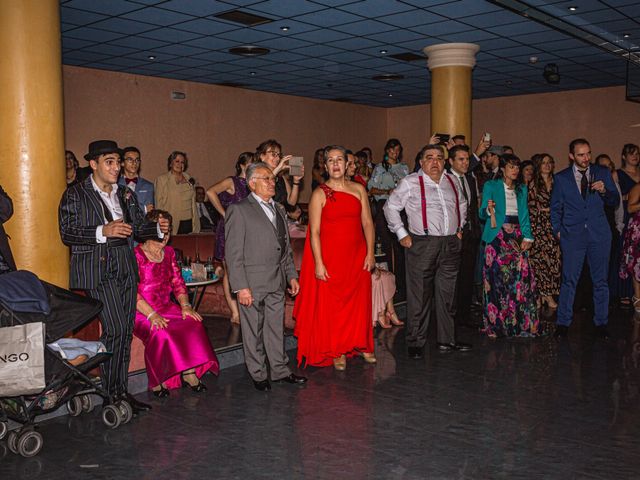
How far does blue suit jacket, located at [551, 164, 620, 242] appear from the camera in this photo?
5.82 meters

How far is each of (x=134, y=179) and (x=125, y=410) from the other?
308cm

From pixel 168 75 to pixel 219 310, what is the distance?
6.35 meters

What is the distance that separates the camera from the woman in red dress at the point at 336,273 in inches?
194

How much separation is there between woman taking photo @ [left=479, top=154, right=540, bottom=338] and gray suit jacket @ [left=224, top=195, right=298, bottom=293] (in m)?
2.20

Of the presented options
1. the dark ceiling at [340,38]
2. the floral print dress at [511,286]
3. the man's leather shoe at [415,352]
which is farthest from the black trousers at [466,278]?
the dark ceiling at [340,38]

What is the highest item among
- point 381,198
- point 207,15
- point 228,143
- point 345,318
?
point 207,15

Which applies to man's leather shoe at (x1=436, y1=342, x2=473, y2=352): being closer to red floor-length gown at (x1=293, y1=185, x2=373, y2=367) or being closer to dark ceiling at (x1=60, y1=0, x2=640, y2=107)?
red floor-length gown at (x1=293, y1=185, x2=373, y2=367)

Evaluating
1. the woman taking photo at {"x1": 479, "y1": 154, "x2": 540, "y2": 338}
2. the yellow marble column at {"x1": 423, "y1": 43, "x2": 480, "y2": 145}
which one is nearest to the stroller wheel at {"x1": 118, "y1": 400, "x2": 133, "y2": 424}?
the woman taking photo at {"x1": 479, "y1": 154, "x2": 540, "y2": 338}

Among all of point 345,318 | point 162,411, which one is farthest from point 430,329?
point 162,411

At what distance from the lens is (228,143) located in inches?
531

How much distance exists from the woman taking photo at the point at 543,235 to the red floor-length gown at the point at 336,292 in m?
2.59

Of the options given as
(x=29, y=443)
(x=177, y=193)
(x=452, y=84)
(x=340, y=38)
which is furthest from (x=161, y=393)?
(x=452, y=84)

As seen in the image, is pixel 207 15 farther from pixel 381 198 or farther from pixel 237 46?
pixel 381 198

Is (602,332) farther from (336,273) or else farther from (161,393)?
(161,393)
